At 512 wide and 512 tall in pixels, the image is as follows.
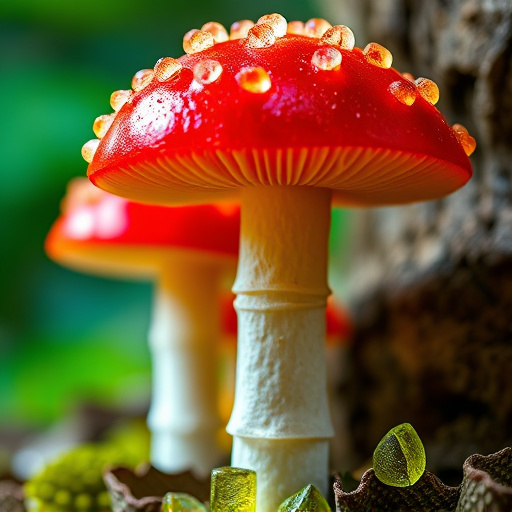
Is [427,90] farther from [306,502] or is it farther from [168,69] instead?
[306,502]

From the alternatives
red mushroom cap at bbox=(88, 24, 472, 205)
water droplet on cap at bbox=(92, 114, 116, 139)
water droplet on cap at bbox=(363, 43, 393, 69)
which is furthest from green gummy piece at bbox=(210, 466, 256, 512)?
water droplet on cap at bbox=(363, 43, 393, 69)

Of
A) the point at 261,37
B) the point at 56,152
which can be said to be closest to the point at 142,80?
the point at 261,37

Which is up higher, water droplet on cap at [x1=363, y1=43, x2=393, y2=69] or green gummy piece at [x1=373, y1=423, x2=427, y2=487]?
water droplet on cap at [x1=363, y1=43, x2=393, y2=69]

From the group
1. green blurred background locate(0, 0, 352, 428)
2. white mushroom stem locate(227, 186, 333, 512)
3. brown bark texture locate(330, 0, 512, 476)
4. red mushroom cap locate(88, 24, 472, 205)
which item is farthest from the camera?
green blurred background locate(0, 0, 352, 428)

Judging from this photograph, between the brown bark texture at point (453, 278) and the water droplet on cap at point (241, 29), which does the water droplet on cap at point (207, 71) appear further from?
the brown bark texture at point (453, 278)

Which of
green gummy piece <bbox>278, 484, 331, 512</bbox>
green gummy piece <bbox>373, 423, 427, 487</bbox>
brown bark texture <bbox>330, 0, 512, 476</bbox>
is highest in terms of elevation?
brown bark texture <bbox>330, 0, 512, 476</bbox>

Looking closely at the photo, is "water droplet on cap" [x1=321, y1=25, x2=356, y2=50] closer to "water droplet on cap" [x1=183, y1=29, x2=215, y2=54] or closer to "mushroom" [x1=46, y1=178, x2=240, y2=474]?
"water droplet on cap" [x1=183, y1=29, x2=215, y2=54]
